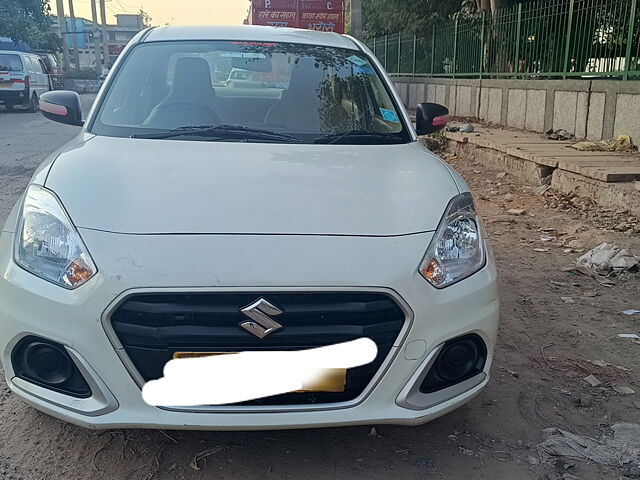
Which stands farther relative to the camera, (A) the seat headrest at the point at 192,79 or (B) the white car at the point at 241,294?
(A) the seat headrest at the point at 192,79

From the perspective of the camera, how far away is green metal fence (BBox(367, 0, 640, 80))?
833 centimetres

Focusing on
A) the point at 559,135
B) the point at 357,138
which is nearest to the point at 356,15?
the point at 559,135

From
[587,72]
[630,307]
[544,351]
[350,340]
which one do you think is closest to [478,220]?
[350,340]

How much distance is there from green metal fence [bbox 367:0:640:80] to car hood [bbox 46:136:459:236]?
21.7 ft

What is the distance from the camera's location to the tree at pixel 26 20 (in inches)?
1094

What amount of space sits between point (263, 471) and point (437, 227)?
1111 mm

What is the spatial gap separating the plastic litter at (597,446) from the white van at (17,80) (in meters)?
19.4

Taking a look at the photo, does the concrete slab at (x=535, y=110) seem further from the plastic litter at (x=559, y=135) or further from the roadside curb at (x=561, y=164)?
the plastic litter at (x=559, y=135)

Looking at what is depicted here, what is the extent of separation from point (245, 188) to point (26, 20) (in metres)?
31.1

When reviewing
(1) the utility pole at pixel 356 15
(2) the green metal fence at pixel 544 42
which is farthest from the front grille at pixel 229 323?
(1) the utility pole at pixel 356 15

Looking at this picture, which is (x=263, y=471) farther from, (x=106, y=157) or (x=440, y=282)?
(x=106, y=157)

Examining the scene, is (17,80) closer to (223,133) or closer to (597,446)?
(223,133)

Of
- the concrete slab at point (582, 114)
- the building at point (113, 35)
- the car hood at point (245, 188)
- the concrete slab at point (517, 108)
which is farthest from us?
the building at point (113, 35)

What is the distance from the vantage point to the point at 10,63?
18906 mm
